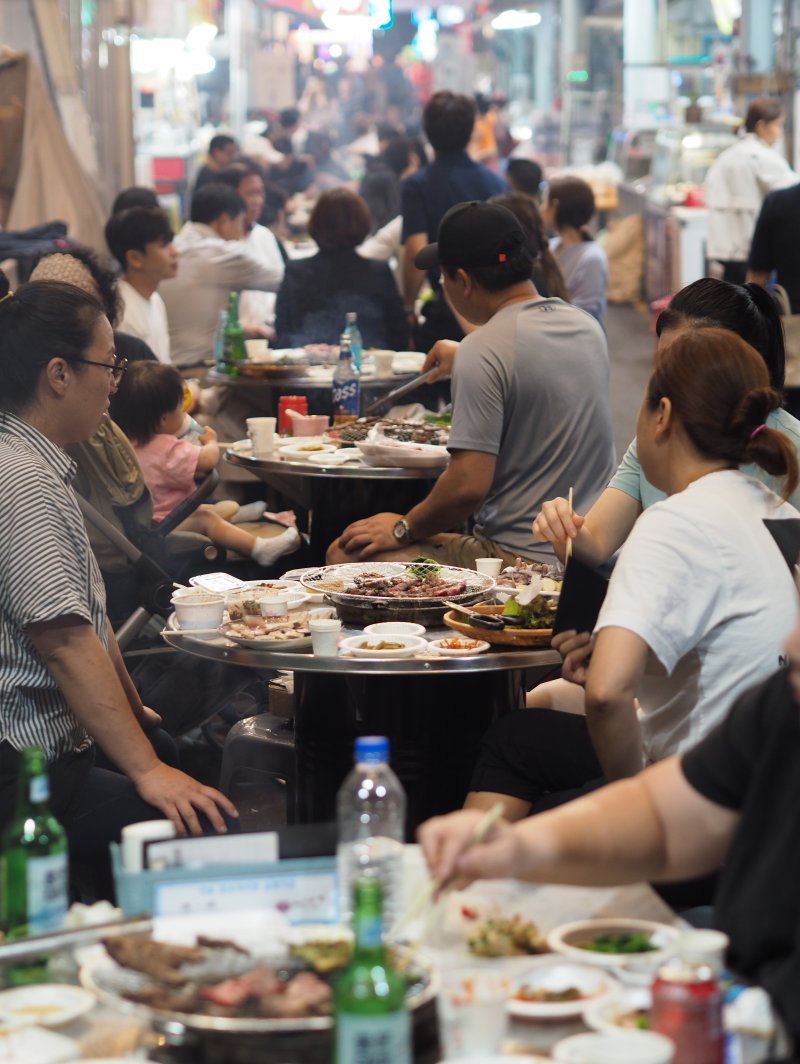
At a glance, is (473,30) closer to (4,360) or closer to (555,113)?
(555,113)

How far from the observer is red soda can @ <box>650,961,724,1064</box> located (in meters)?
1.59

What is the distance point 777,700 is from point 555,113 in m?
25.5

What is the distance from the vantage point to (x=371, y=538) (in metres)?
4.87

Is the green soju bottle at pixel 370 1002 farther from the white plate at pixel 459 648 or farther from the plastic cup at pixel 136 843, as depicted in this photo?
the white plate at pixel 459 648

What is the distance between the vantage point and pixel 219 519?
19.5 ft

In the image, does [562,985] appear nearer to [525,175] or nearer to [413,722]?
[413,722]

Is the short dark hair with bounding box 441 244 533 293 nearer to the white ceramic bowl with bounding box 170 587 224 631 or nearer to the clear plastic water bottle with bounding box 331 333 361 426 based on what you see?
the white ceramic bowl with bounding box 170 587 224 631

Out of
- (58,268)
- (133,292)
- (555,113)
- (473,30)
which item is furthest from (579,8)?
(58,268)

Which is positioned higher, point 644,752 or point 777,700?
point 777,700

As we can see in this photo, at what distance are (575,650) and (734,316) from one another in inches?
41.3

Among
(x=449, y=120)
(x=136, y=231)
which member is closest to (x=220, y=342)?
(x=136, y=231)

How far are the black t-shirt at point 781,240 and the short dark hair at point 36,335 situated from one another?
222 inches

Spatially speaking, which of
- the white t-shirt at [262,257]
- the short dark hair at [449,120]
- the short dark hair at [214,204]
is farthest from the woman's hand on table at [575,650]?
the white t-shirt at [262,257]

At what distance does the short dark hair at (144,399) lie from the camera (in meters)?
5.65
